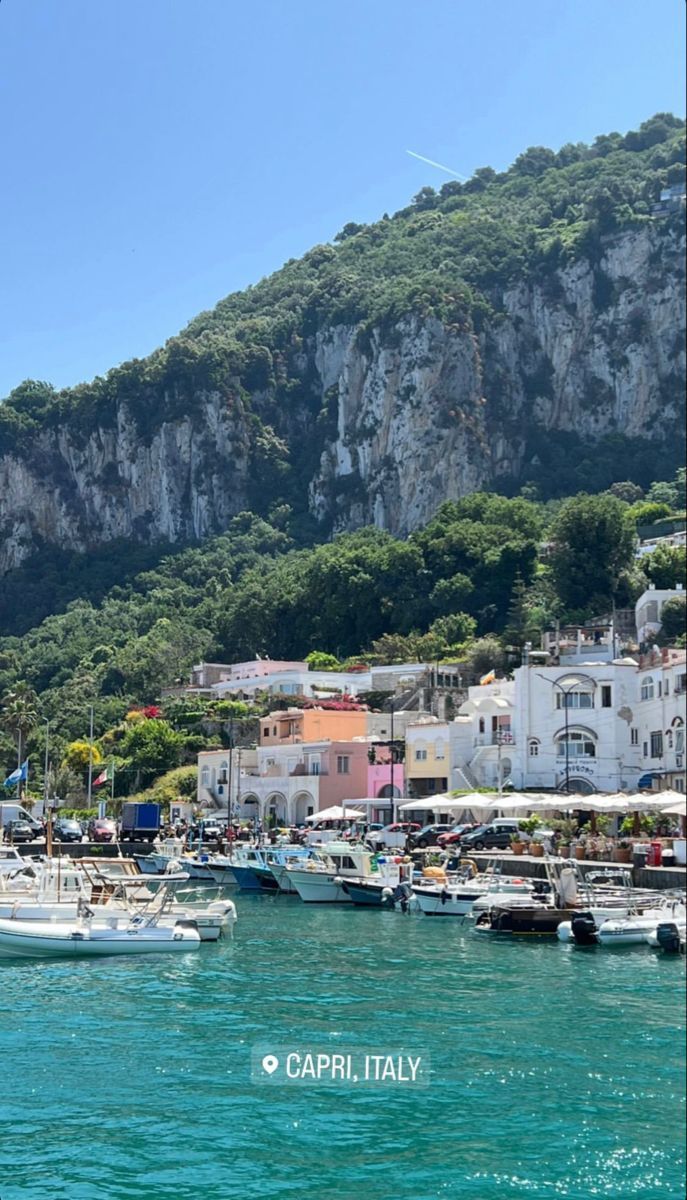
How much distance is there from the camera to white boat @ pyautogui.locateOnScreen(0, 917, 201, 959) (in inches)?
722

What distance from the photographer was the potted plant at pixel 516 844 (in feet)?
88.5

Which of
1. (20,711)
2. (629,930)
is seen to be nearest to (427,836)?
(629,930)

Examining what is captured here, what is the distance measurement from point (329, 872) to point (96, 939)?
387 inches

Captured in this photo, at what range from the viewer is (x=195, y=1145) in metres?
6.75

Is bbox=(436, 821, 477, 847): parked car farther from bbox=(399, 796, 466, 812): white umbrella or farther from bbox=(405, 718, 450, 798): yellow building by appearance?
bbox=(405, 718, 450, 798): yellow building

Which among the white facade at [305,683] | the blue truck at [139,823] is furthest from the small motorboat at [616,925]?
the white facade at [305,683]

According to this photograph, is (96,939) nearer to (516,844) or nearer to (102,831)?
(516,844)

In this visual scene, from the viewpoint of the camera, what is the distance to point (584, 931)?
18094 mm

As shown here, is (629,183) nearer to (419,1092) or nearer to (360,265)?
(419,1092)

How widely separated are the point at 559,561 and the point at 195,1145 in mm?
5431

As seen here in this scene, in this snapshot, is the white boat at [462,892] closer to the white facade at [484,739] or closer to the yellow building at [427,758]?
the white facade at [484,739]

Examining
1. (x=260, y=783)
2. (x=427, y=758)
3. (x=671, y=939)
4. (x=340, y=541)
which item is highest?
(x=340, y=541)

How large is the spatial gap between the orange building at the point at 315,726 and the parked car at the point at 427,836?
9561 mm

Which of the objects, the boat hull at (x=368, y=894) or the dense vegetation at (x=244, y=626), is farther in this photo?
the dense vegetation at (x=244, y=626)
